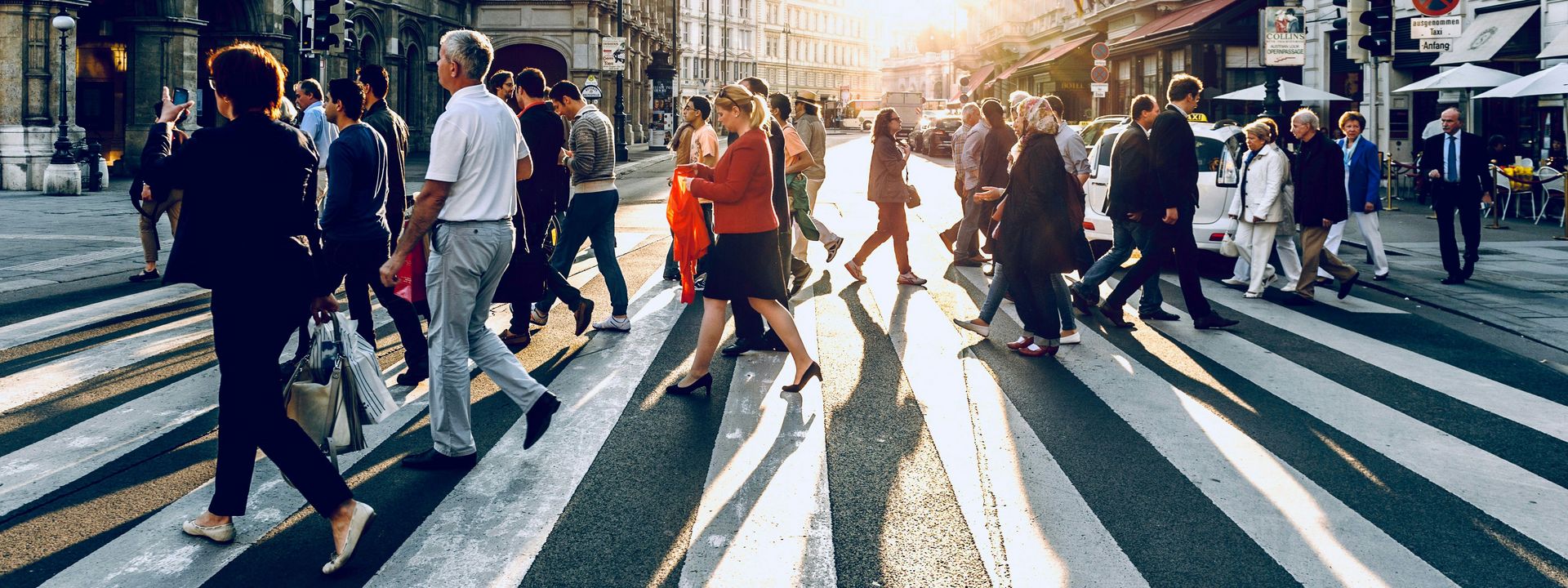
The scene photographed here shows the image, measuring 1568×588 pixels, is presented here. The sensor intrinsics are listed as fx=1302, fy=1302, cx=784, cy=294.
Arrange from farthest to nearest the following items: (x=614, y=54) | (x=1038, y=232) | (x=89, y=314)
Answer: (x=614, y=54) → (x=89, y=314) → (x=1038, y=232)

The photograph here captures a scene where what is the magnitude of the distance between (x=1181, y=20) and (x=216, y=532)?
3229 centimetres

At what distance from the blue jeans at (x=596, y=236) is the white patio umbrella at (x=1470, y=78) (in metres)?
14.7

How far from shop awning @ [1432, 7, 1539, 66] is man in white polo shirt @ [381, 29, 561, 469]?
19.5 m

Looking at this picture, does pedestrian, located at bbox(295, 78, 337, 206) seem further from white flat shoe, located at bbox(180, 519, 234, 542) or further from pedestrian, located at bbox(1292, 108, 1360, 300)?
pedestrian, located at bbox(1292, 108, 1360, 300)

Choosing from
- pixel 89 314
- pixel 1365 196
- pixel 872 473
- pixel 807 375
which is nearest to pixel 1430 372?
pixel 807 375

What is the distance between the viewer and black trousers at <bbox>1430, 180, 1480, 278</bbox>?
11.0 metres

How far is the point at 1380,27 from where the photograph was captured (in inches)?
578

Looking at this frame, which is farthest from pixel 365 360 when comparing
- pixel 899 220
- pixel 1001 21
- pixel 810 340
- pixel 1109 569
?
pixel 1001 21

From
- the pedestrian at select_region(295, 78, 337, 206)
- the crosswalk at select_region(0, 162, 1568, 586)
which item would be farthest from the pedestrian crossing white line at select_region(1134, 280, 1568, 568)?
the pedestrian at select_region(295, 78, 337, 206)

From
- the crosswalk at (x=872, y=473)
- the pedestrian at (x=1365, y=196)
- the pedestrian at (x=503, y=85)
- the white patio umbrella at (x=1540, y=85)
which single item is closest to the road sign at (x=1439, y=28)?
the white patio umbrella at (x=1540, y=85)

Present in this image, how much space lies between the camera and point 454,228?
5.02m

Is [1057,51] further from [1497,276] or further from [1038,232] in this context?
[1038,232]

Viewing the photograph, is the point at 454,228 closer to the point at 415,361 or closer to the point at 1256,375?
the point at 415,361

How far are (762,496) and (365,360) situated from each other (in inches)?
59.0
